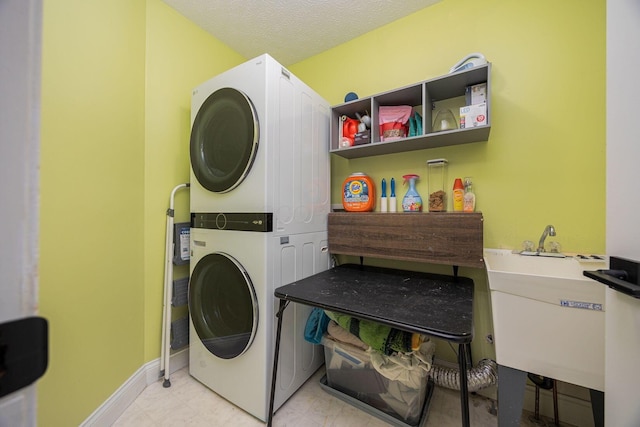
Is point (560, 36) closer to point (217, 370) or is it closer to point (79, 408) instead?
point (217, 370)

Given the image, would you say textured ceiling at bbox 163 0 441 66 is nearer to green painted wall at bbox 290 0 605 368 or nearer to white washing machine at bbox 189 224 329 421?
green painted wall at bbox 290 0 605 368

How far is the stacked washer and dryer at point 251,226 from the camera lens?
4.13ft

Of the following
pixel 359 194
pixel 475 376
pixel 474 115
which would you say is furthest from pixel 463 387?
pixel 474 115

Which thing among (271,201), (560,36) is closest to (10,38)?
(271,201)

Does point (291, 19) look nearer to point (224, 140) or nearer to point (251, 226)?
point (224, 140)

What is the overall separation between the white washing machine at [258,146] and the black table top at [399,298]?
1.24 feet

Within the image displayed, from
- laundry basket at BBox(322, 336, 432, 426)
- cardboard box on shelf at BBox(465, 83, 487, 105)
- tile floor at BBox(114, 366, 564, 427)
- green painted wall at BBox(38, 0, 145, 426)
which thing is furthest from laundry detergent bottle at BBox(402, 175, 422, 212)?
green painted wall at BBox(38, 0, 145, 426)

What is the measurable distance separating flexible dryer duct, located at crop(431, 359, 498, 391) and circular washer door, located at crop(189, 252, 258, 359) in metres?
1.11

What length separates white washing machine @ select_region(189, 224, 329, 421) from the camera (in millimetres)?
1251

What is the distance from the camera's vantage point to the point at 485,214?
149cm

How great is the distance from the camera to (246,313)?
1297 mm

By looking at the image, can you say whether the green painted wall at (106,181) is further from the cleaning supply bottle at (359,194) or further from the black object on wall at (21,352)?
the cleaning supply bottle at (359,194)

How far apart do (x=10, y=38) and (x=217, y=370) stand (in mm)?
1675

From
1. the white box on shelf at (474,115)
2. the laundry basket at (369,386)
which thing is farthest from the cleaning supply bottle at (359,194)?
the laundry basket at (369,386)
